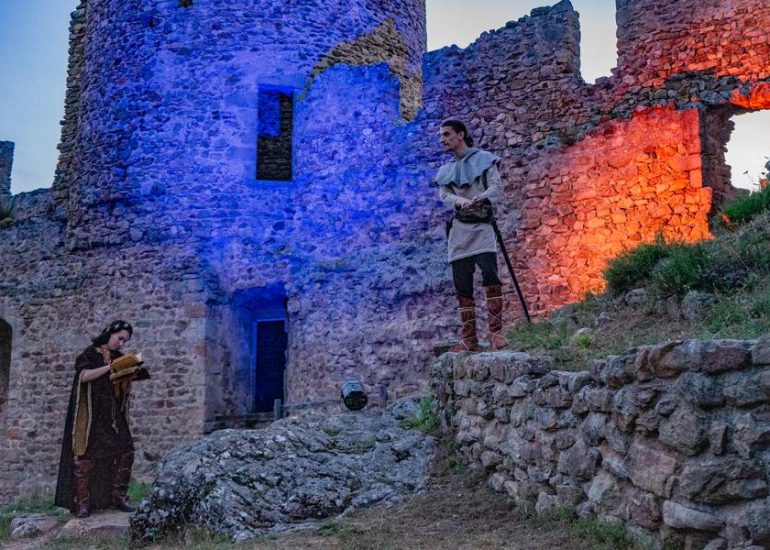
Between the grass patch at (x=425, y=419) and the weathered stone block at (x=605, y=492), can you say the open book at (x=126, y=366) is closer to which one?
the grass patch at (x=425, y=419)

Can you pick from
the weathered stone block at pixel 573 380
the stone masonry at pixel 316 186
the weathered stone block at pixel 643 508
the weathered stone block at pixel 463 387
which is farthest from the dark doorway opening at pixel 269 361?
the weathered stone block at pixel 643 508

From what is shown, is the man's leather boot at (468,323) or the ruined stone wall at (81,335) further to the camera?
the ruined stone wall at (81,335)

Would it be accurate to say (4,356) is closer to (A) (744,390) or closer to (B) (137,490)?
(B) (137,490)

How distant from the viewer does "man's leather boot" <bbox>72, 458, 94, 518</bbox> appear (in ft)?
26.5

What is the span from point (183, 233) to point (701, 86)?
324 inches

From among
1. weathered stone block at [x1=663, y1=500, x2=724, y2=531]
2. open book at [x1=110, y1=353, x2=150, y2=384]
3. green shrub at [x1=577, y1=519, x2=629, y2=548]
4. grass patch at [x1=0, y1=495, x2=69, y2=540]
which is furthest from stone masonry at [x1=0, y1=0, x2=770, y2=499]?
weathered stone block at [x1=663, y1=500, x2=724, y2=531]

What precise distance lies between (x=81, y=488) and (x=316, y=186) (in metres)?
6.47

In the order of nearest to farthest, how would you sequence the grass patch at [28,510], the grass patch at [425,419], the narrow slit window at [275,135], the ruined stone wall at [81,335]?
the grass patch at [425,419], the grass patch at [28,510], the ruined stone wall at [81,335], the narrow slit window at [275,135]

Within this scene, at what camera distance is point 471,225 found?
6523mm

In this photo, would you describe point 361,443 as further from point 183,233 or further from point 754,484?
point 183,233

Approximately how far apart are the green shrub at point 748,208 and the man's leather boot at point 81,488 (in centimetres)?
687

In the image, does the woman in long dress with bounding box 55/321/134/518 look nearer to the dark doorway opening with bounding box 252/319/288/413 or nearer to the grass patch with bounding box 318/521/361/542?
the grass patch with bounding box 318/521/361/542

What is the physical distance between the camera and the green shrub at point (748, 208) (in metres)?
6.87

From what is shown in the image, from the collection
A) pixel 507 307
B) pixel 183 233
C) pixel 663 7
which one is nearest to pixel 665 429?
pixel 507 307
